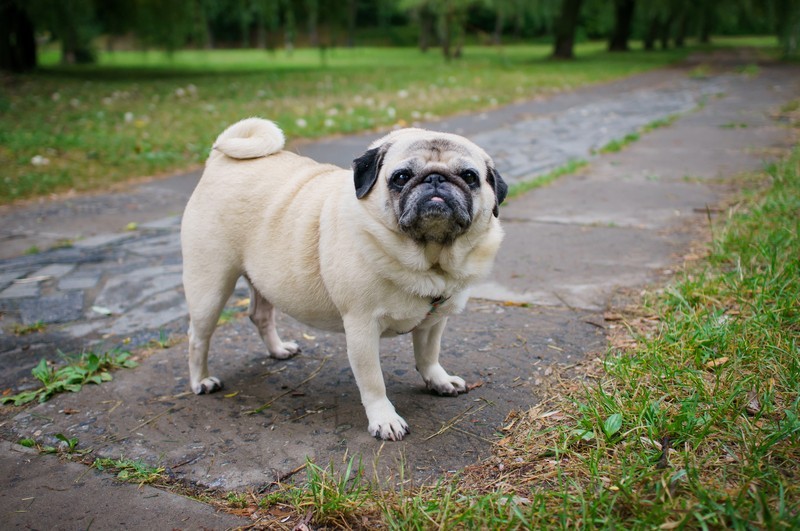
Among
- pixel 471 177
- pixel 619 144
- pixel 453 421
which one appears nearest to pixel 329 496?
pixel 453 421

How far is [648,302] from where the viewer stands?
370 cm

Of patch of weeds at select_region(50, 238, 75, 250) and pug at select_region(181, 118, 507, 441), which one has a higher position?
pug at select_region(181, 118, 507, 441)

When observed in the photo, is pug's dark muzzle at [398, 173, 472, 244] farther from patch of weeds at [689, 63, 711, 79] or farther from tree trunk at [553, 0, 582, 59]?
tree trunk at [553, 0, 582, 59]

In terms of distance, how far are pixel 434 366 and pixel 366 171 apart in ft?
3.16

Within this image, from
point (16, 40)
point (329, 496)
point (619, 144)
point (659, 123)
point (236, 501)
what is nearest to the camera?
point (329, 496)

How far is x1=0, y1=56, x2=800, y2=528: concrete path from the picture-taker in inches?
105

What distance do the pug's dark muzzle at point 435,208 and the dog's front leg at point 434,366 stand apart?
1.98 ft

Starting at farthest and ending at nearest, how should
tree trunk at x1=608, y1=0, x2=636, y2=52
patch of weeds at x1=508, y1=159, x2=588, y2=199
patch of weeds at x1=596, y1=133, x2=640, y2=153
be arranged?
→ tree trunk at x1=608, y1=0, x2=636, y2=52
patch of weeds at x1=596, y1=133, x2=640, y2=153
patch of weeds at x1=508, y1=159, x2=588, y2=199

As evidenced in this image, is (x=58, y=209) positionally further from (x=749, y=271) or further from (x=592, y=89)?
(x=592, y=89)

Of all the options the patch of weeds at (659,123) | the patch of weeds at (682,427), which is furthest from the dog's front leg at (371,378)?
the patch of weeds at (659,123)

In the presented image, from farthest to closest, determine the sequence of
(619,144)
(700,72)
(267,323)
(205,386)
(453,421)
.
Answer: (700,72), (619,144), (267,323), (205,386), (453,421)

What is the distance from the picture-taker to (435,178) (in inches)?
101

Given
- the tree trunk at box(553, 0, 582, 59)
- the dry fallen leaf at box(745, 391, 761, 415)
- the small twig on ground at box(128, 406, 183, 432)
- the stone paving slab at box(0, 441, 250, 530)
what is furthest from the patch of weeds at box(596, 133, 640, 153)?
the tree trunk at box(553, 0, 582, 59)

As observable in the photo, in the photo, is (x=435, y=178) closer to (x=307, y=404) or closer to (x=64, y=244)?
(x=307, y=404)
